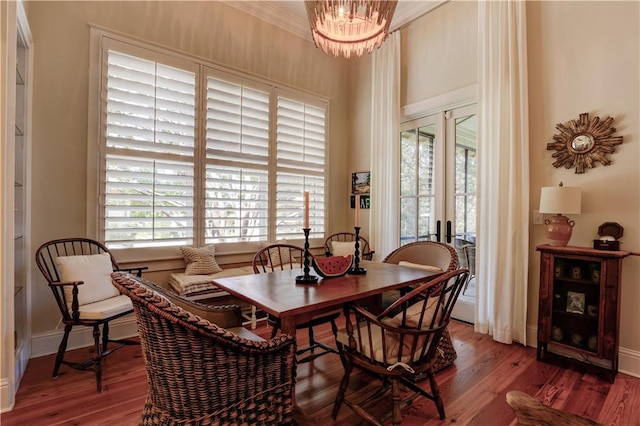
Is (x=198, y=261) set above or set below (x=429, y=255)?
below

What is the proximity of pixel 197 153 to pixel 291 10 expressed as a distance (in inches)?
85.3

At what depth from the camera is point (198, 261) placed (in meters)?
3.29

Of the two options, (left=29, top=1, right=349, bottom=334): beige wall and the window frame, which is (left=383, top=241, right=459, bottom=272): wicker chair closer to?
the window frame

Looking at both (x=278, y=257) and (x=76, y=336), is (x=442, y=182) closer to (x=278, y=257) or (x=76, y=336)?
(x=278, y=257)

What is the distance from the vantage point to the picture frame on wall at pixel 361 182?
4543 mm

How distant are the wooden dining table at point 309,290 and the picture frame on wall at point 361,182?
221 centimetres

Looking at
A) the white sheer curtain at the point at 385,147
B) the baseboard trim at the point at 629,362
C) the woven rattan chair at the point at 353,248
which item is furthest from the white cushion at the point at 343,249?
the baseboard trim at the point at 629,362

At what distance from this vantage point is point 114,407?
2.01 metres

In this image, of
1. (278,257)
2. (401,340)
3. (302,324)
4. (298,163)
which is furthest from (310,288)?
(298,163)

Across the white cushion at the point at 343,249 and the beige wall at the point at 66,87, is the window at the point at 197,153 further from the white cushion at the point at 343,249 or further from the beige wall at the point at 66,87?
the white cushion at the point at 343,249

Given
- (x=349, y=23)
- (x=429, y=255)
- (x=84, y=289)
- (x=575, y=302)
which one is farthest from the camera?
(x=429, y=255)

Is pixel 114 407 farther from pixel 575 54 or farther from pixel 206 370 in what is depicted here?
pixel 575 54

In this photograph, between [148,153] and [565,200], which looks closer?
[565,200]

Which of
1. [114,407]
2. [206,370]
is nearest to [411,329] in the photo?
[206,370]
